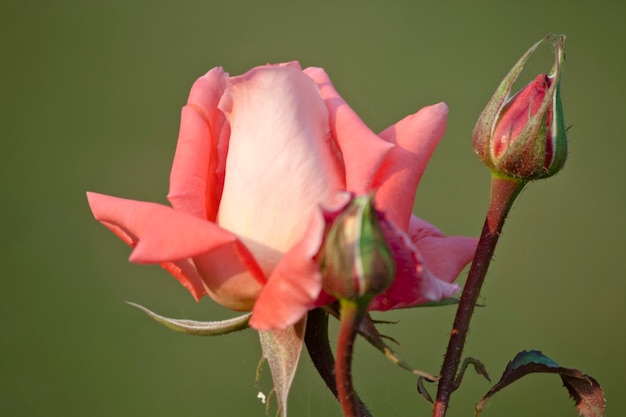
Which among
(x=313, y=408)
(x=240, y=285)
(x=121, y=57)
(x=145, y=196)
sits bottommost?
(x=313, y=408)

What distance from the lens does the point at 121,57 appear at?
3057mm

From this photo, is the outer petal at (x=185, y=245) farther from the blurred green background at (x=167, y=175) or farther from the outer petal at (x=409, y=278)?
the blurred green background at (x=167, y=175)

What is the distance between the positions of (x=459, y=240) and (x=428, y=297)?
0.11 metres

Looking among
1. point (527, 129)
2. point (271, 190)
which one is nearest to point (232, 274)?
point (271, 190)

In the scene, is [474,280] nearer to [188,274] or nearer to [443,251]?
[443,251]

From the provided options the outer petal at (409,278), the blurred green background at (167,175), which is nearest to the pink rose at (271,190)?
the outer petal at (409,278)

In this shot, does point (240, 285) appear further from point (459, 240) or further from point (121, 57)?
point (121, 57)

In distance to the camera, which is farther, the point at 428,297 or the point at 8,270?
the point at 8,270

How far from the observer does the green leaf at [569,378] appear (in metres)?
0.48

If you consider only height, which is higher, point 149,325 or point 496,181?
point 496,181

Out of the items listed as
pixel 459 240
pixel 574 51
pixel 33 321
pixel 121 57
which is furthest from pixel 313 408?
pixel 121 57

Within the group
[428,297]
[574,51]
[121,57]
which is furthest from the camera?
[121,57]

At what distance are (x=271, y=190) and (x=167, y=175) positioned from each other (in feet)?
6.50

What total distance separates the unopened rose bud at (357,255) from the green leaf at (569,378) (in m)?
0.14
